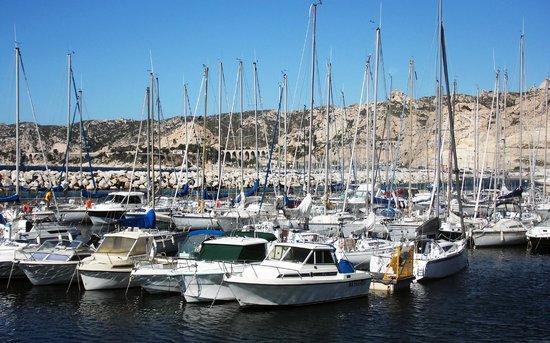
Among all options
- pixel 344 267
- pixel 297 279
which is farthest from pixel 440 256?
pixel 297 279

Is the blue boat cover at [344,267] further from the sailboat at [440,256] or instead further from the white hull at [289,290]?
the sailboat at [440,256]

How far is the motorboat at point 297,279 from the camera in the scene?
68.8 feet

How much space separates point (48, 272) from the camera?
25016mm

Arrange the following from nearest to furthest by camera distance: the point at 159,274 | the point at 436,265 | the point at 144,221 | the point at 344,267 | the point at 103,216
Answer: the point at 344,267
the point at 159,274
the point at 436,265
the point at 144,221
the point at 103,216

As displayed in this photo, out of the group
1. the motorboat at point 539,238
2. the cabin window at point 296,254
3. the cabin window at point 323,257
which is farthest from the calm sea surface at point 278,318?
the motorboat at point 539,238

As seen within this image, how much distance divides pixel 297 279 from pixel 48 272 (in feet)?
34.0

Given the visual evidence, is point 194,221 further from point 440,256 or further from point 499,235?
point 440,256

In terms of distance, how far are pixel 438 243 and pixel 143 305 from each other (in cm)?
1397

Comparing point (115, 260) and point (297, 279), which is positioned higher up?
point (115, 260)

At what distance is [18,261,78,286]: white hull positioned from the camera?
24.8 metres

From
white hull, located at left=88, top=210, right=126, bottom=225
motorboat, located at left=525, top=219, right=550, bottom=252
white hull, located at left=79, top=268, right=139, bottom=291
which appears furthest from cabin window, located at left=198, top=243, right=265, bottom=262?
white hull, located at left=88, top=210, right=126, bottom=225

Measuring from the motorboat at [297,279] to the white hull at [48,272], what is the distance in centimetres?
758

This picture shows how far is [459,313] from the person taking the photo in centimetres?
2214

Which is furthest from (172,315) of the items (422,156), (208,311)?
(422,156)
